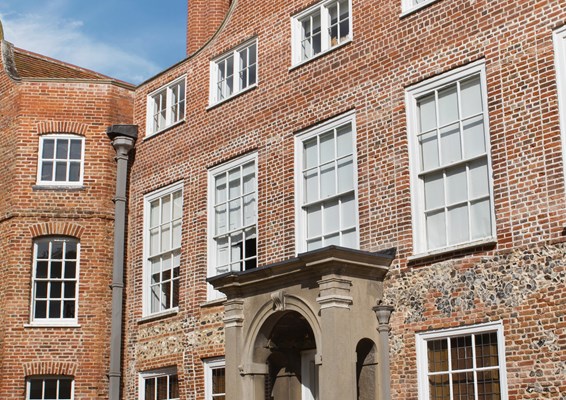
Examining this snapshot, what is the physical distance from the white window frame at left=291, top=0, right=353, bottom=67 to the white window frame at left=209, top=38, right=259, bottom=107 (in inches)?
42.8

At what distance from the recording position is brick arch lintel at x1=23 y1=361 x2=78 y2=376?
65.1ft

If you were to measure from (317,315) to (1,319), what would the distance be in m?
9.11

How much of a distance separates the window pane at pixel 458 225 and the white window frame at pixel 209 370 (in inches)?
222

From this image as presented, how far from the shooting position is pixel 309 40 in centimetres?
1747

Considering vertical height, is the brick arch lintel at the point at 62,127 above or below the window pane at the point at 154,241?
above

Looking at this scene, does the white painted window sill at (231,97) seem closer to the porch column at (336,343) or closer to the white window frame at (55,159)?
the white window frame at (55,159)

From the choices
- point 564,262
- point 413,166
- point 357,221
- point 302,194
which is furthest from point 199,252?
point 564,262

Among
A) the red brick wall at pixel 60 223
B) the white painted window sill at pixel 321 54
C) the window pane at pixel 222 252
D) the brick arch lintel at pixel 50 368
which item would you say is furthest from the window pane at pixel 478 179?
the brick arch lintel at pixel 50 368

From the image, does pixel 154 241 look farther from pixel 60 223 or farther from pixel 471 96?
pixel 471 96

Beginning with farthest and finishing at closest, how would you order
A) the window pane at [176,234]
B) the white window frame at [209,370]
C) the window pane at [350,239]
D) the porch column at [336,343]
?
the window pane at [176,234]
the white window frame at [209,370]
the window pane at [350,239]
the porch column at [336,343]

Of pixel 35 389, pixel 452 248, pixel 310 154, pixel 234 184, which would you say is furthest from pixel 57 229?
pixel 452 248

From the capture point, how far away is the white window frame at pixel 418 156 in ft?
43.9

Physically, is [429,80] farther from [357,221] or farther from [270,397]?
[270,397]

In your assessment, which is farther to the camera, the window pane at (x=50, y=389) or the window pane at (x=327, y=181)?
the window pane at (x=50, y=389)
